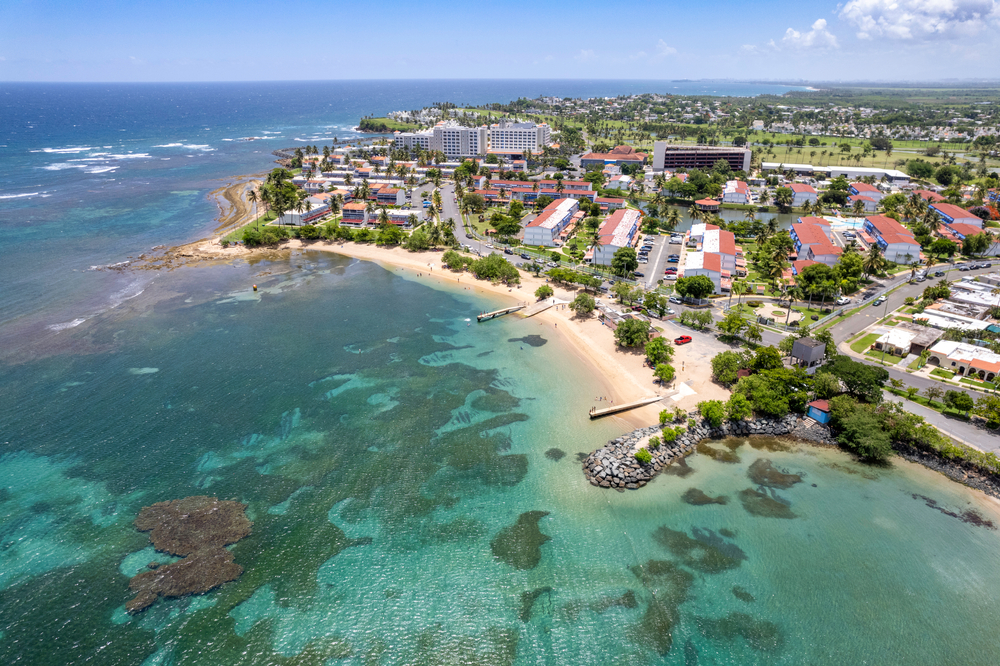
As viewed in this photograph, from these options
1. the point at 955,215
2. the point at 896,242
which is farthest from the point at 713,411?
the point at 955,215

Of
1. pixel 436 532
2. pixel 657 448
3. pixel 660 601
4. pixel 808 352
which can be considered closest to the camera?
pixel 660 601

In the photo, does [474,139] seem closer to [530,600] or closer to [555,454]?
[555,454]

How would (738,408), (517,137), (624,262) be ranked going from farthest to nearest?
(517,137)
(624,262)
(738,408)

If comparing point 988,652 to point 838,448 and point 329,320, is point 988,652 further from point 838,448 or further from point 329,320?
point 329,320

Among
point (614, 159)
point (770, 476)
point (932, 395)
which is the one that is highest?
point (614, 159)

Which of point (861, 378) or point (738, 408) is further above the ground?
point (861, 378)

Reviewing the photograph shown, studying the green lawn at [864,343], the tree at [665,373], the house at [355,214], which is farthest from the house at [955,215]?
the house at [355,214]

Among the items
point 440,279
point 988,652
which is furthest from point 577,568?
point 440,279

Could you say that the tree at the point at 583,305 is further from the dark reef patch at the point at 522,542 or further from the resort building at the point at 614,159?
the resort building at the point at 614,159
